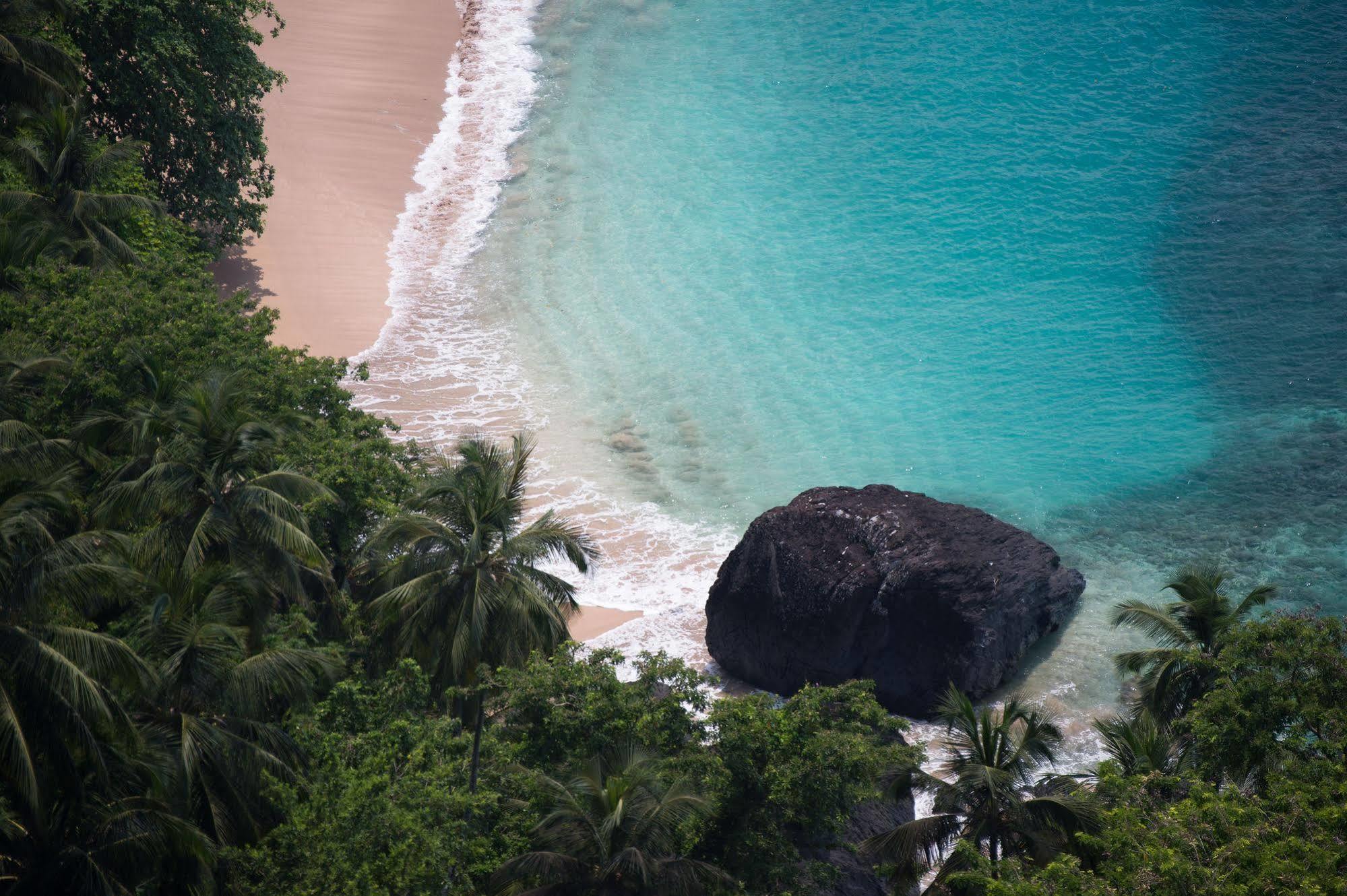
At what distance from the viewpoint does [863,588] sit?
80.3ft

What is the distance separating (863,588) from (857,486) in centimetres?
762

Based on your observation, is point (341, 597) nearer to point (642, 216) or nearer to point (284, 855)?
point (284, 855)

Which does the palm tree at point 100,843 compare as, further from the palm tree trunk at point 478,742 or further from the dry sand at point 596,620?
the dry sand at point 596,620

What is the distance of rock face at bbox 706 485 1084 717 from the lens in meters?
24.0

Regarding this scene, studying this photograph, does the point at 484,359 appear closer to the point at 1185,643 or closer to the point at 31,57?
the point at 31,57

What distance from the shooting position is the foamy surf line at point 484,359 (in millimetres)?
28172

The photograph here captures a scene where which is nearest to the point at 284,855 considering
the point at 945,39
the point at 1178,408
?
the point at 1178,408

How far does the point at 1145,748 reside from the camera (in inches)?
699

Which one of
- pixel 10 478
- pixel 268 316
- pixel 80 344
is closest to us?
pixel 10 478

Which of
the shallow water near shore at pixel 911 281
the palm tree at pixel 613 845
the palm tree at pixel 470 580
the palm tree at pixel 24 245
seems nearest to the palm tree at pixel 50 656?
the palm tree at pixel 470 580

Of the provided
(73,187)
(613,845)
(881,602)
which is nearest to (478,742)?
(613,845)

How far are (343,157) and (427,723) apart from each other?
32871 millimetres

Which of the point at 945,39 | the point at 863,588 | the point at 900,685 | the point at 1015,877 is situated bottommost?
the point at 900,685

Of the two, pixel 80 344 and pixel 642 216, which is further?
pixel 642 216
